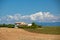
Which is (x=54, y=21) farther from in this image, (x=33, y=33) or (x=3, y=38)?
(x=3, y=38)

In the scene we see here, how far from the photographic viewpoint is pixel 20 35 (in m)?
6.18

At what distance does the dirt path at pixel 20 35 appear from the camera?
5931mm

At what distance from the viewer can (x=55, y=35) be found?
600 cm

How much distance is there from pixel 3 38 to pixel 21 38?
0.77 m

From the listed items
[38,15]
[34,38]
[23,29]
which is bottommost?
[34,38]

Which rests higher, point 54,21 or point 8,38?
point 54,21

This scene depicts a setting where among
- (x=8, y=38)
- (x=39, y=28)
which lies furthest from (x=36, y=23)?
(x=8, y=38)

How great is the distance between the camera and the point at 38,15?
598 centimetres

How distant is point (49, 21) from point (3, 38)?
2.08 m

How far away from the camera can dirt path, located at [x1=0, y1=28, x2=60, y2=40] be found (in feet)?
19.5

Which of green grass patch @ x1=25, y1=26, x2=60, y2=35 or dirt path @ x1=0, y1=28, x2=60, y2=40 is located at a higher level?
green grass patch @ x1=25, y1=26, x2=60, y2=35

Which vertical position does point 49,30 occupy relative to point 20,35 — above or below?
above

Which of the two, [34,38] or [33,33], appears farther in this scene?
[33,33]

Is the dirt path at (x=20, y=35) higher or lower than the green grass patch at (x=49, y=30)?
lower
